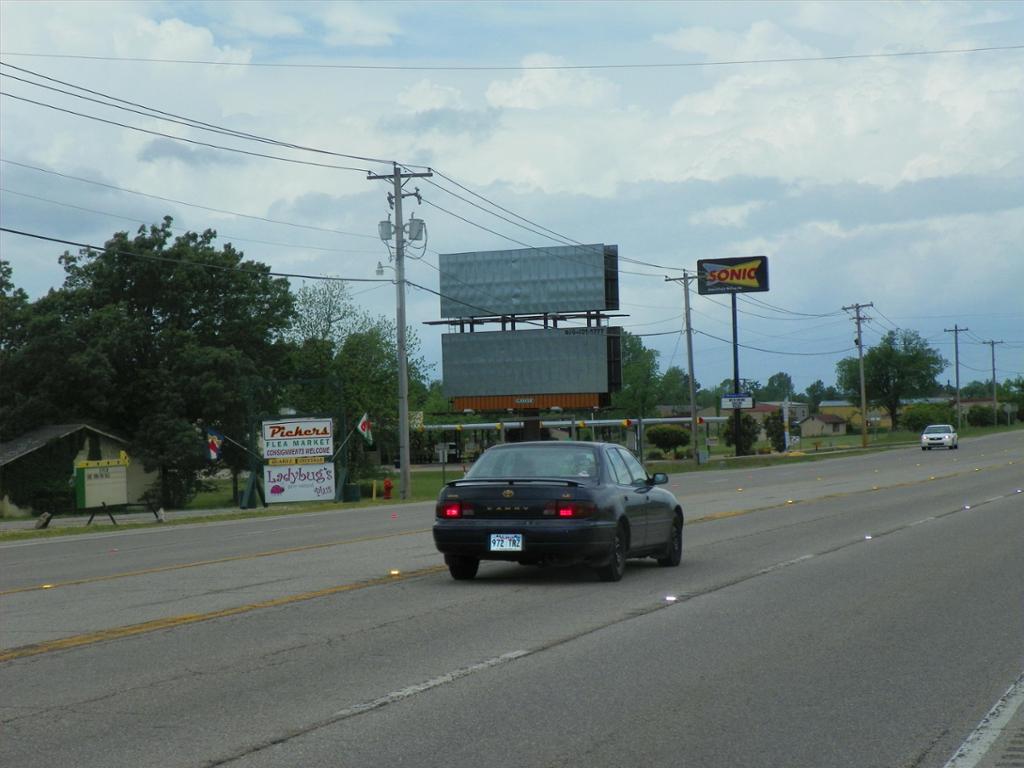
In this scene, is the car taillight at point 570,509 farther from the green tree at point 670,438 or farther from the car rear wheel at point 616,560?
the green tree at point 670,438

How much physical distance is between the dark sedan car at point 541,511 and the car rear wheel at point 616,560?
11 millimetres

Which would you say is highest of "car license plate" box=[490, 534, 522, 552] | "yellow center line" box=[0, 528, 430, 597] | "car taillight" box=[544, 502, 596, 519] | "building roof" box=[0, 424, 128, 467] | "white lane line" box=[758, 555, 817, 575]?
"building roof" box=[0, 424, 128, 467]

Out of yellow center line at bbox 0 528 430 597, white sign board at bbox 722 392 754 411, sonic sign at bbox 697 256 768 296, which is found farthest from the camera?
sonic sign at bbox 697 256 768 296

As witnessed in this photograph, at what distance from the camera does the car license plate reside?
46.1ft

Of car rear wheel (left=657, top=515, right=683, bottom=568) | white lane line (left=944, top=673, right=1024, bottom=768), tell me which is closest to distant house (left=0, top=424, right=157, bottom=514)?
car rear wheel (left=657, top=515, right=683, bottom=568)

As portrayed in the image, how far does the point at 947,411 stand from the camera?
420 feet

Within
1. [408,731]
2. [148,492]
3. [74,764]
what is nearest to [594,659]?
[408,731]

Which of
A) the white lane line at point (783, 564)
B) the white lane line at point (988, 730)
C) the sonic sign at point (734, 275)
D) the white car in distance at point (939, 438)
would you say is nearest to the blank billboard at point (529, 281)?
the sonic sign at point (734, 275)

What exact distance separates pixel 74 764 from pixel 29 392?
2045 inches

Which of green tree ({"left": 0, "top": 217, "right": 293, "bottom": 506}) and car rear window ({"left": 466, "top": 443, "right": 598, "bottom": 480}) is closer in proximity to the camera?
car rear window ({"left": 466, "top": 443, "right": 598, "bottom": 480})

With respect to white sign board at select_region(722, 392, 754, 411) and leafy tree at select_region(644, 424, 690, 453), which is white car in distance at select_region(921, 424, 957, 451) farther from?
leafy tree at select_region(644, 424, 690, 453)

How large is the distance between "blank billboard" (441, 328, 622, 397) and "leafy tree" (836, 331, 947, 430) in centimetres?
8688

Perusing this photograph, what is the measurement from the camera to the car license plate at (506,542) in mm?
14047

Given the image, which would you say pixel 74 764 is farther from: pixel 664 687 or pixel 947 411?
pixel 947 411
